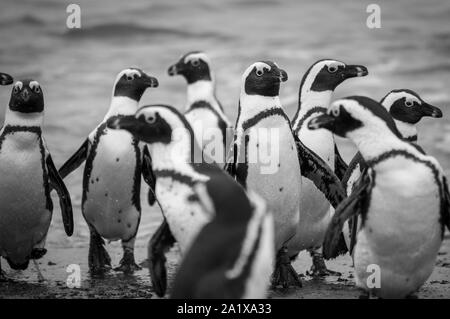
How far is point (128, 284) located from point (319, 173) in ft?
4.58

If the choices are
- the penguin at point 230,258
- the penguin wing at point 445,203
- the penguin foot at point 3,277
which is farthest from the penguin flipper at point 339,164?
the penguin at point 230,258

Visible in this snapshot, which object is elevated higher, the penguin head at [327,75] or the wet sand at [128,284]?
the penguin head at [327,75]

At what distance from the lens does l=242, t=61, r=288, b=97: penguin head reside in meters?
5.71

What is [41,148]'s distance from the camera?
6.00 meters

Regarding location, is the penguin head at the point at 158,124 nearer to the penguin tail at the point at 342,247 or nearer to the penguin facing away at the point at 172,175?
the penguin facing away at the point at 172,175

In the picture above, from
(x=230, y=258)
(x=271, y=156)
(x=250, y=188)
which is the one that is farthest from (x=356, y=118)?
(x=230, y=258)

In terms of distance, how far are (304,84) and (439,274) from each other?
1609 mm

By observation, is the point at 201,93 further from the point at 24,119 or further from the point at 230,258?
the point at 230,258

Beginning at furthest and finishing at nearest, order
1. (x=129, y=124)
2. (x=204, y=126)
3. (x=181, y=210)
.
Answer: (x=204, y=126)
(x=129, y=124)
(x=181, y=210)

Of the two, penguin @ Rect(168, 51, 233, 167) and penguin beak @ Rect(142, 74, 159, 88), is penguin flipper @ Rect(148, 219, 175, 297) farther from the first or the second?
penguin @ Rect(168, 51, 233, 167)

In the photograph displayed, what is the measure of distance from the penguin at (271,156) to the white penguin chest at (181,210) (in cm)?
107

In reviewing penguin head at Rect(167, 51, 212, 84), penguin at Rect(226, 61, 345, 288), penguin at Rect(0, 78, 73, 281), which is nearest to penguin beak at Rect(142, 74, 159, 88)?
penguin at Rect(0, 78, 73, 281)

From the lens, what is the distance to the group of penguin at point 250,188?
3781 millimetres

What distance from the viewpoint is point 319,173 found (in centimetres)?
586
